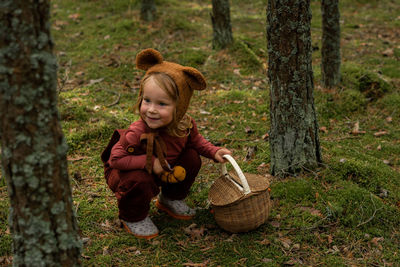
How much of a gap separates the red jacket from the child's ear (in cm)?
48

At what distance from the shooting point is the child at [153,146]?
3148 mm

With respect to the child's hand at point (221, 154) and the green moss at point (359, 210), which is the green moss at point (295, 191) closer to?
the green moss at point (359, 210)

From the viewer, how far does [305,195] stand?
3.70 metres

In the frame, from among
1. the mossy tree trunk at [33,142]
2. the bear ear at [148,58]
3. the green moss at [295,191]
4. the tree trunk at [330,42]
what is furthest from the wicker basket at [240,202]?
the tree trunk at [330,42]

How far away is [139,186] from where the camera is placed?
3184mm

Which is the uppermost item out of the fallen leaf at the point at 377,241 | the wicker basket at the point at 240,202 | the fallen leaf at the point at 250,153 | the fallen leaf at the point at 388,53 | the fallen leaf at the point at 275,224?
the fallen leaf at the point at 388,53

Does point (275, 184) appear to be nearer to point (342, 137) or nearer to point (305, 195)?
point (305, 195)

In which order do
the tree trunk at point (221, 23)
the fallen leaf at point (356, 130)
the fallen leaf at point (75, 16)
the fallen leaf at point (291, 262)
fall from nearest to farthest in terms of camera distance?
the fallen leaf at point (291, 262) → the fallen leaf at point (356, 130) → the tree trunk at point (221, 23) → the fallen leaf at point (75, 16)

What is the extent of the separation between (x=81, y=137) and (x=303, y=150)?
299 cm

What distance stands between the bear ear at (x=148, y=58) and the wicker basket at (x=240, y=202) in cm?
107

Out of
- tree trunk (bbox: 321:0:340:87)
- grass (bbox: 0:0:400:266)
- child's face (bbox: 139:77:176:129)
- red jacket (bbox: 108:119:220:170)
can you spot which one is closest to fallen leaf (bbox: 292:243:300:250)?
→ grass (bbox: 0:0:400:266)

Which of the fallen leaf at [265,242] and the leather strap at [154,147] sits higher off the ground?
the leather strap at [154,147]

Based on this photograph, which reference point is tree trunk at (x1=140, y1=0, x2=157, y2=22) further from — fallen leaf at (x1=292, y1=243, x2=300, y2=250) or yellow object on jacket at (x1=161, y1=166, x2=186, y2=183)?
fallen leaf at (x1=292, y1=243, x2=300, y2=250)

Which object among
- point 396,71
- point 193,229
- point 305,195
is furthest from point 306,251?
point 396,71
